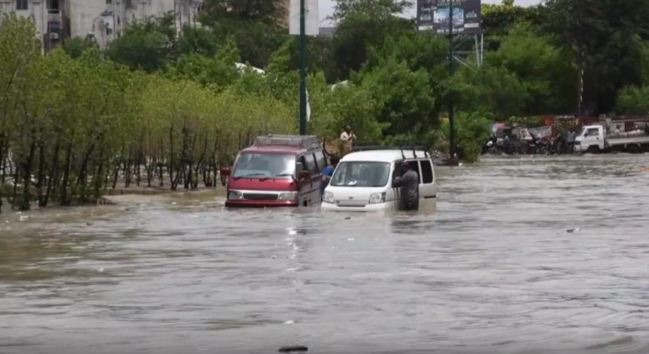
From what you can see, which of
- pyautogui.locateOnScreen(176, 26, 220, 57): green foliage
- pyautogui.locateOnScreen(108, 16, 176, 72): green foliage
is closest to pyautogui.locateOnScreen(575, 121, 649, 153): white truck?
pyautogui.locateOnScreen(176, 26, 220, 57): green foliage

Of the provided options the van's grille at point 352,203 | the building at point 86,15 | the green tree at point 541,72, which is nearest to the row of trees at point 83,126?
the van's grille at point 352,203

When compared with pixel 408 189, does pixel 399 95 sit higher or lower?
higher

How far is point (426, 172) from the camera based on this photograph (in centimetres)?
3681

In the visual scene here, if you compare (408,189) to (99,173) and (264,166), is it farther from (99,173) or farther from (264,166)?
(99,173)

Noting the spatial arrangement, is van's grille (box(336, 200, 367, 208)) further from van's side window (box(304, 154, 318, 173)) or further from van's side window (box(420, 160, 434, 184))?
van's side window (box(304, 154, 318, 173))

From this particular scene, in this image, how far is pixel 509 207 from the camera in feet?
120

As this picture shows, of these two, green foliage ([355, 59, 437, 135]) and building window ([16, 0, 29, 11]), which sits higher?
building window ([16, 0, 29, 11])

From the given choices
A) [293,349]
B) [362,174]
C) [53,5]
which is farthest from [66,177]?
[53,5]

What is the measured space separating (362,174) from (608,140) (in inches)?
2330

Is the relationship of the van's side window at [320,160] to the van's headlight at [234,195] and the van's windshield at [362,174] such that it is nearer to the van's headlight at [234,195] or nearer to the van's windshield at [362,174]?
the van's headlight at [234,195]

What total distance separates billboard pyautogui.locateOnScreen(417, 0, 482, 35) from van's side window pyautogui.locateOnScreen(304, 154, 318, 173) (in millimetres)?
63110

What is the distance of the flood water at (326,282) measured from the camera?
14438 mm

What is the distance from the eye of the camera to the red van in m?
35.8

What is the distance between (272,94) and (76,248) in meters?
39.5
